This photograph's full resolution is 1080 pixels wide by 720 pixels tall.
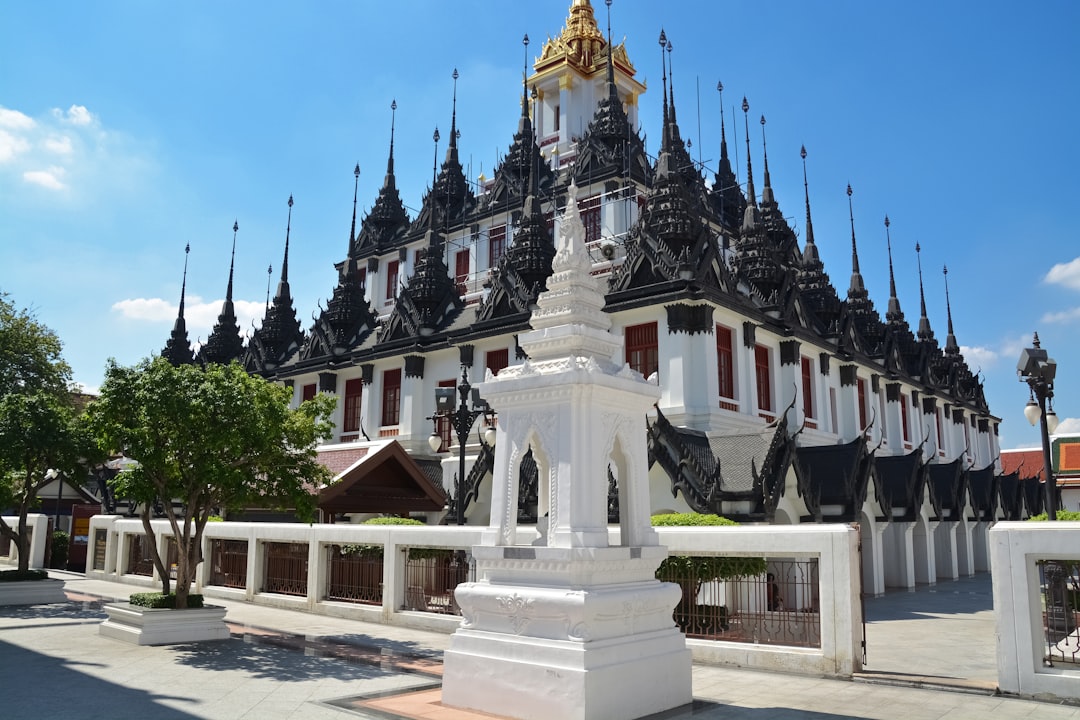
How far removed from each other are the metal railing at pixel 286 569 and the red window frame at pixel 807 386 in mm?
18965

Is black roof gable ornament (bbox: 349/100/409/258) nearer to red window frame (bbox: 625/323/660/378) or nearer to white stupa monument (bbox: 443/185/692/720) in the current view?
red window frame (bbox: 625/323/660/378)

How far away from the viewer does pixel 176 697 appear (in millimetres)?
9508

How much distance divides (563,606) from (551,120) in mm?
46246

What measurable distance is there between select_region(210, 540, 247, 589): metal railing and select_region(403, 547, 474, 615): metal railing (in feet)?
20.9

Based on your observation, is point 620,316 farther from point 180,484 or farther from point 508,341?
point 180,484

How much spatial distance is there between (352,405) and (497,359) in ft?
29.4

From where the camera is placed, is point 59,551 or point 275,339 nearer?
point 59,551

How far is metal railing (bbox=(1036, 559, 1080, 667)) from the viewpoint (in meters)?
10.2

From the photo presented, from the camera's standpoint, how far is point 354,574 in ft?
58.2

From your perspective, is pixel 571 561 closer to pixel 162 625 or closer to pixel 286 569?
pixel 162 625

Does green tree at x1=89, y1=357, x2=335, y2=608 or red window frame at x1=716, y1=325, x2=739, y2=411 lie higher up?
red window frame at x1=716, y1=325, x2=739, y2=411

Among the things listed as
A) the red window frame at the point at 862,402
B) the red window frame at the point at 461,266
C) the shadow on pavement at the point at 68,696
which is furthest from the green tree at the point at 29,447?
the red window frame at the point at 862,402

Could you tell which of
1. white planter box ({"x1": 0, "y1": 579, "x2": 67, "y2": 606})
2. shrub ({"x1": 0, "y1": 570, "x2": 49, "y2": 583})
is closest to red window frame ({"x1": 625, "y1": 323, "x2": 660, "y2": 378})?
white planter box ({"x1": 0, "y1": 579, "x2": 67, "y2": 606})

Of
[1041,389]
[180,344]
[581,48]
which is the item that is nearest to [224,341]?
[180,344]
